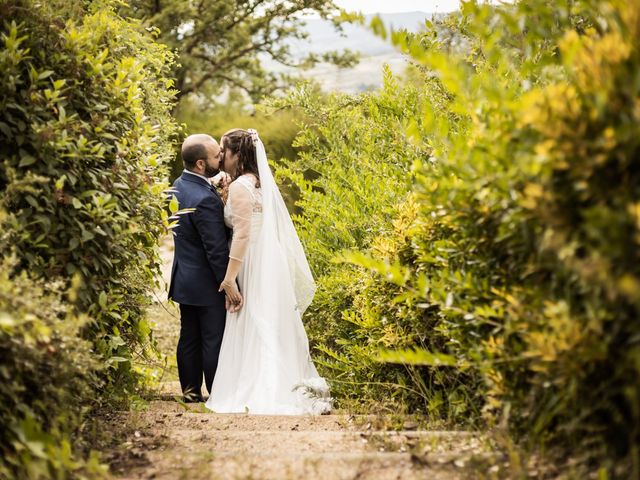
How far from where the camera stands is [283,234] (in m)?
6.06

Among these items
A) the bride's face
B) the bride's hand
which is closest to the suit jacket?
the bride's hand

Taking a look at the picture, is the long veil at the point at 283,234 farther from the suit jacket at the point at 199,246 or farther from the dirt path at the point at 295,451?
the dirt path at the point at 295,451

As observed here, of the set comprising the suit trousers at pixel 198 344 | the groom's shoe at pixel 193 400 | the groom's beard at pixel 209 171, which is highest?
the groom's beard at pixel 209 171

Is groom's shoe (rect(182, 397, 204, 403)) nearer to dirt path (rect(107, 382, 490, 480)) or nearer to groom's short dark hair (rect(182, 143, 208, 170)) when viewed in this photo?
dirt path (rect(107, 382, 490, 480))

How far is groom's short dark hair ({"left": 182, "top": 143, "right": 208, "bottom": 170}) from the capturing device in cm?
590

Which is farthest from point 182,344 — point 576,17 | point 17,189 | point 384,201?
point 576,17

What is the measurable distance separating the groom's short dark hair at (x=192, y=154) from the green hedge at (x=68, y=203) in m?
1.60

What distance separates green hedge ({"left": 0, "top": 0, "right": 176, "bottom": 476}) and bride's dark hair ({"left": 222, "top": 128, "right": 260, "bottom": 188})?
1729 mm

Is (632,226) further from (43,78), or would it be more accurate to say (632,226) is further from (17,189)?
(43,78)

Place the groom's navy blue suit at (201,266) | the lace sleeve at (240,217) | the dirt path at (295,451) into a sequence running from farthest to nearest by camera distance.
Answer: the groom's navy blue suit at (201,266) < the lace sleeve at (240,217) < the dirt path at (295,451)

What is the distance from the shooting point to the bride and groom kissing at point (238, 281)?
5.69m

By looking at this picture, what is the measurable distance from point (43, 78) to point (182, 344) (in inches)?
125

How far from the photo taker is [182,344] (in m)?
6.07

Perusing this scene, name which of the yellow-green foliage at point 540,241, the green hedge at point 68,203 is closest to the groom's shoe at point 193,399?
the green hedge at point 68,203
